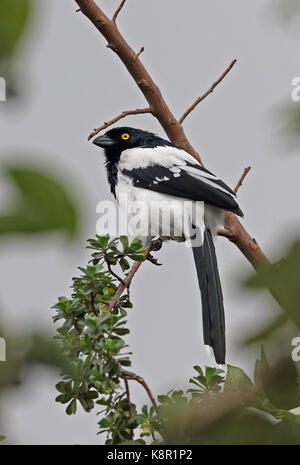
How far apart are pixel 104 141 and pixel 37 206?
3249 millimetres

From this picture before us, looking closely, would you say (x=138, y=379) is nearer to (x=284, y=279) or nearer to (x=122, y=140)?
(x=284, y=279)

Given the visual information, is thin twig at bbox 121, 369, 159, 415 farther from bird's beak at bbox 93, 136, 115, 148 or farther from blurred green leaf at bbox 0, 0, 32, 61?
bird's beak at bbox 93, 136, 115, 148

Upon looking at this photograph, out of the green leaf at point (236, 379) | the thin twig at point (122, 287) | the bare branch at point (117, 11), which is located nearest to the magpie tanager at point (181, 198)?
the thin twig at point (122, 287)

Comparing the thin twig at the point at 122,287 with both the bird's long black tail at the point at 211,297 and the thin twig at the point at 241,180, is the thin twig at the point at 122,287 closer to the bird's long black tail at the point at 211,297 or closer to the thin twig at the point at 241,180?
the bird's long black tail at the point at 211,297

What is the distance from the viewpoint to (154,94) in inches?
107

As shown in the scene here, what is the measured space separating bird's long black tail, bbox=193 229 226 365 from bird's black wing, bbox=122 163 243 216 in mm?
210

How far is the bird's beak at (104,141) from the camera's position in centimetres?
347

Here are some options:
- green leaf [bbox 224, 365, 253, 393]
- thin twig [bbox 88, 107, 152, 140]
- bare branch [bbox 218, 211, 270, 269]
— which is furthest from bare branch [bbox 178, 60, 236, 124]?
green leaf [bbox 224, 365, 253, 393]

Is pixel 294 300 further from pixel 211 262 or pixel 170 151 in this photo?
pixel 170 151

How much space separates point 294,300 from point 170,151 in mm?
2776

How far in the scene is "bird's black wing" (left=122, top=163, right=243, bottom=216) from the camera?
9.18 feet

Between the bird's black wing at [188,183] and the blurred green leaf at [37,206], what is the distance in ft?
8.13
